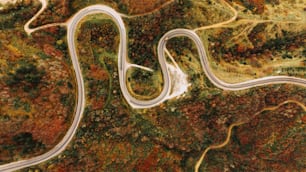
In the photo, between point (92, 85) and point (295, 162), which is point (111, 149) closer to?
point (92, 85)

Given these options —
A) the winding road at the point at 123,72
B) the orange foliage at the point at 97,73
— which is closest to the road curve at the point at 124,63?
the winding road at the point at 123,72

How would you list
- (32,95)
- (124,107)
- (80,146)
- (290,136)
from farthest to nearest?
(290,136) → (124,107) → (80,146) → (32,95)

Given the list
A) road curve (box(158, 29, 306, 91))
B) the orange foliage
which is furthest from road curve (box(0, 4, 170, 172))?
road curve (box(158, 29, 306, 91))

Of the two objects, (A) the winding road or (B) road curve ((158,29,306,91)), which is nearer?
(A) the winding road

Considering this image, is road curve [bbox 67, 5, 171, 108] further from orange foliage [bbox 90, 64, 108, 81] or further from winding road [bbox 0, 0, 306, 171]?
orange foliage [bbox 90, 64, 108, 81]

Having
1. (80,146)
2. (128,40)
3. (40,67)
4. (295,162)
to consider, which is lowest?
(295,162)

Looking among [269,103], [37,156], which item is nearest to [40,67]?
[37,156]

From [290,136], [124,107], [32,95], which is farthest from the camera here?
[290,136]

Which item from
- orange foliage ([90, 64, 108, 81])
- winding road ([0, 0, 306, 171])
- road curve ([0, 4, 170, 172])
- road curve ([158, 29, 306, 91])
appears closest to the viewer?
road curve ([0, 4, 170, 172])

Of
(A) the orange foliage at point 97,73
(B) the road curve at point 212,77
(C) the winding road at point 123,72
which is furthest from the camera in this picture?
(B) the road curve at point 212,77

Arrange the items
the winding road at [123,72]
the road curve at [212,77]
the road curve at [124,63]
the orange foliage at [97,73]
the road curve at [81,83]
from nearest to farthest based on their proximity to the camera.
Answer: the road curve at [81,83] < the winding road at [123,72] < the orange foliage at [97,73] < the road curve at [124,63] < the road curve at [212,77]

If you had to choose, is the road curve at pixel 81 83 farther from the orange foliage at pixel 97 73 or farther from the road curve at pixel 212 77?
the road curve at pixel 212 77
